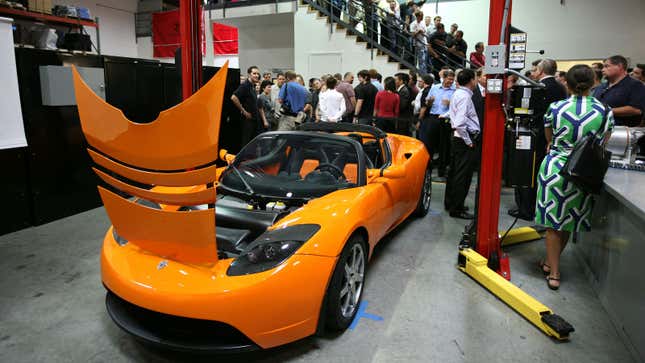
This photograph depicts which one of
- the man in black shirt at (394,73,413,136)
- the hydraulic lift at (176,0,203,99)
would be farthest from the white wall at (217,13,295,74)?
the hydraulic lift at (176,0,203,99)

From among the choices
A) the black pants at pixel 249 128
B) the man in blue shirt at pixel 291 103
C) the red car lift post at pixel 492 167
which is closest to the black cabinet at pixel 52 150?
the black pants at pixel 249 128

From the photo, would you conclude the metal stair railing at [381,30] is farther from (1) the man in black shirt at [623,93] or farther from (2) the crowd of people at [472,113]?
(1) the man in black shirt at [623,93]

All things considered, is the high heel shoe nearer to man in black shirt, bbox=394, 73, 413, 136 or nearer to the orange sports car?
the orange sports car

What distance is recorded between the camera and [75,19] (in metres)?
10.5

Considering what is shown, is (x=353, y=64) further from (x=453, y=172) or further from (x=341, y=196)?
(x=341, y=196)

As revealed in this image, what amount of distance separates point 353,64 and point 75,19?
7.08m

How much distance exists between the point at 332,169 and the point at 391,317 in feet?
4.10

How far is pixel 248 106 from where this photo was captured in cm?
778

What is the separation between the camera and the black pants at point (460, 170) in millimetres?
5043

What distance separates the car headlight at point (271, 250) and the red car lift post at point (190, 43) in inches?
110

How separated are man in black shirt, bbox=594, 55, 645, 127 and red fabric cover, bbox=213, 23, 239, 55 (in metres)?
15.0

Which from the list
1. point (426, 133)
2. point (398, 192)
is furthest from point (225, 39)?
point (398, 192)

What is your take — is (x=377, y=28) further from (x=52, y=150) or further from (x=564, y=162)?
(x=564, y=162)

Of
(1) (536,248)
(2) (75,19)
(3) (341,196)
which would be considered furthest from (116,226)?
(2) (75,19)
